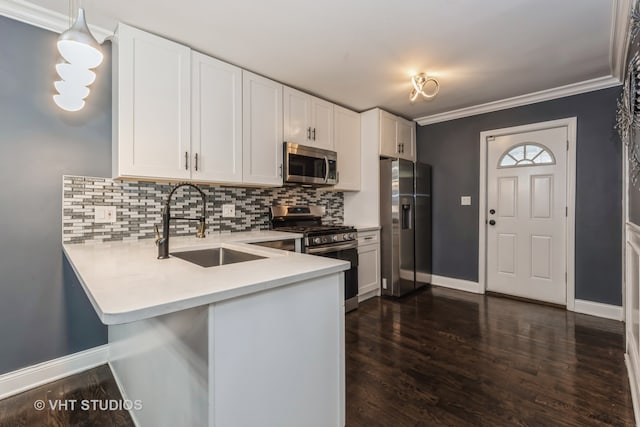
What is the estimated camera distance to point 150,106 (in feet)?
6.73

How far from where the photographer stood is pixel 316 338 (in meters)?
1.19

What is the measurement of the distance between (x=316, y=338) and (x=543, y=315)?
2.93 metres

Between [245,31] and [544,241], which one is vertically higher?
[245,31]

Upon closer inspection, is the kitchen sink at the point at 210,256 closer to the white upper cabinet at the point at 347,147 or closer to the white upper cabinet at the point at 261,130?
the white upper cabinet at the point at 261,130

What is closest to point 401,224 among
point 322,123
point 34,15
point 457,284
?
point 457,284

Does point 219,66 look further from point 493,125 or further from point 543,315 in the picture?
point 543,315

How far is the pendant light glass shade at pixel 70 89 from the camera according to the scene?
5.68 feet

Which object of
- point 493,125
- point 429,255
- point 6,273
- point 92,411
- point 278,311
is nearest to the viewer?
point 278,311

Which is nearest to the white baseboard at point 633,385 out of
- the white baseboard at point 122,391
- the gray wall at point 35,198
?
the white baseboard at point 122,391

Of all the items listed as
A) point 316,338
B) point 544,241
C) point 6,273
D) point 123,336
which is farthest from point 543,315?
point 6,273

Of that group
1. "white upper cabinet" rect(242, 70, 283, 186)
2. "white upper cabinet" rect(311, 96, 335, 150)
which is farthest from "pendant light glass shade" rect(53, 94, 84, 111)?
Answer: "white upper cabinet" rect(311, 96, 335, 150)

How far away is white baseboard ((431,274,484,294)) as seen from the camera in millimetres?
3713

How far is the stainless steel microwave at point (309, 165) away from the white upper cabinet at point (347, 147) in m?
0.17

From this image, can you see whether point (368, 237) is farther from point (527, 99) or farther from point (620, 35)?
point (620, 35)
